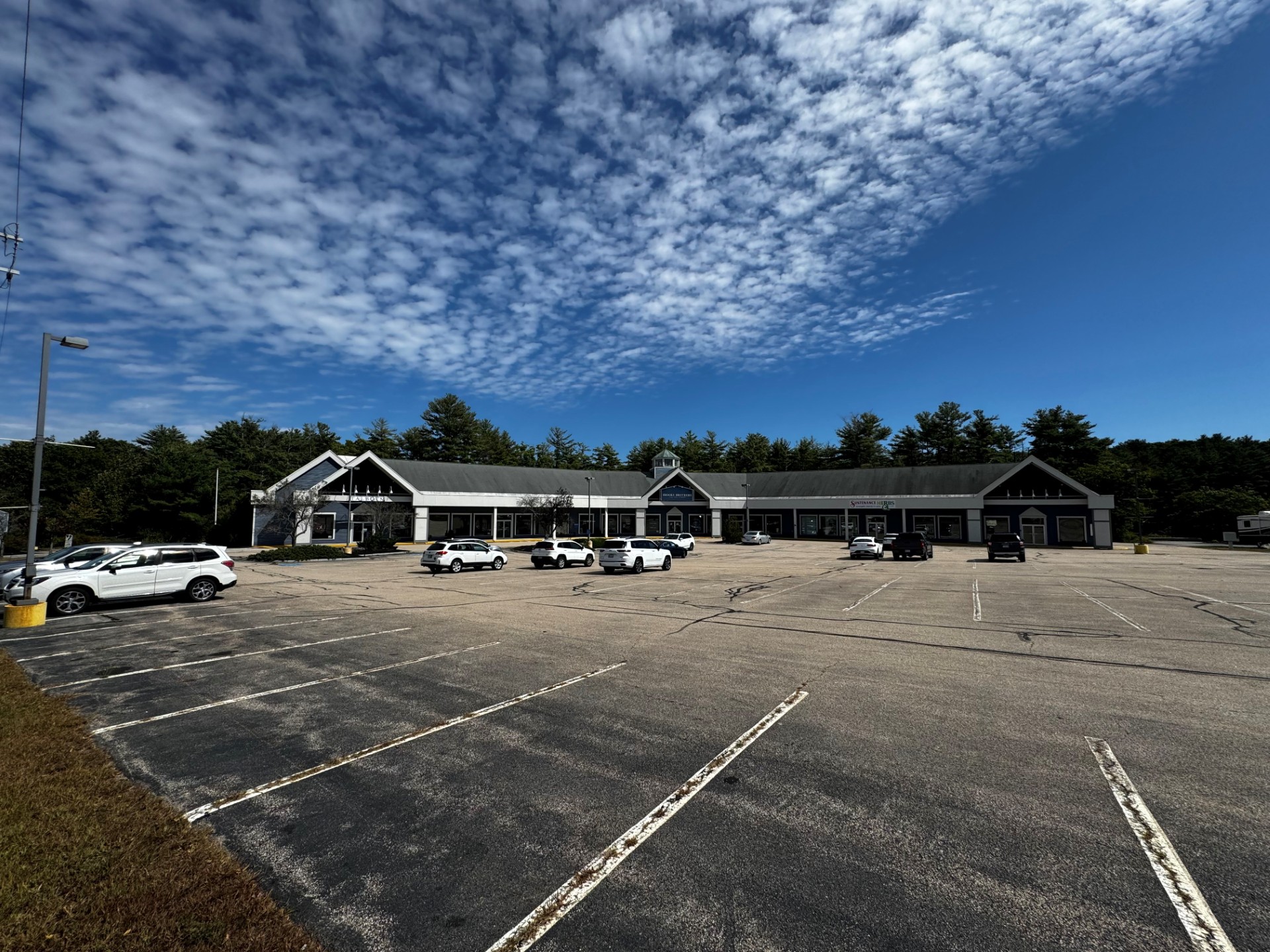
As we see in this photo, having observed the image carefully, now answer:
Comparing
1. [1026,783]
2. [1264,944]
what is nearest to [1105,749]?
[1026,783]

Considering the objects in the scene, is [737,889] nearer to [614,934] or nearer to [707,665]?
[614,934]

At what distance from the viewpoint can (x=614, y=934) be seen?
130 inches

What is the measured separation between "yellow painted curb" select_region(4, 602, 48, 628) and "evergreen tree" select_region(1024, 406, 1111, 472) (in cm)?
9097

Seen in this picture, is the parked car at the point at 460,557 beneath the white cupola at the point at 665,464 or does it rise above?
beneath

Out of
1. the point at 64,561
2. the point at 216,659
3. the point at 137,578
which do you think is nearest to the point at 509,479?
the point at 64,561

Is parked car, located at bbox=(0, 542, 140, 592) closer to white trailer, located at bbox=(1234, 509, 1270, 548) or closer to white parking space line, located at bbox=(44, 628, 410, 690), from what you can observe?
white parking space line, located at bbox=(44, 628, 410, 690)

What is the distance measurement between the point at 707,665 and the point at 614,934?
629cm

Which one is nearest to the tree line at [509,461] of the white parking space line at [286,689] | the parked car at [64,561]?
the parked car at [64,561]

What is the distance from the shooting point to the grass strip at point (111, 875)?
128 inches

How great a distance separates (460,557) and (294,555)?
13.8m

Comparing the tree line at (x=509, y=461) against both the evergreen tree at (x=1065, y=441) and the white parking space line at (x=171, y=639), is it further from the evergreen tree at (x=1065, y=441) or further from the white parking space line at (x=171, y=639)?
the white parking space line at (x=171, y=639)

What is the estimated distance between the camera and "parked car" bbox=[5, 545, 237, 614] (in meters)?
15.0

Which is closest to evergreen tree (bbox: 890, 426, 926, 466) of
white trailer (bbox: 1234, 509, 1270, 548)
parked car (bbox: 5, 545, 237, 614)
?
white trailer (bbox: 1234, 509, 1270, 548)

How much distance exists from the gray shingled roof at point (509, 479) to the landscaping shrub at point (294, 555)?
1187 centimetres
